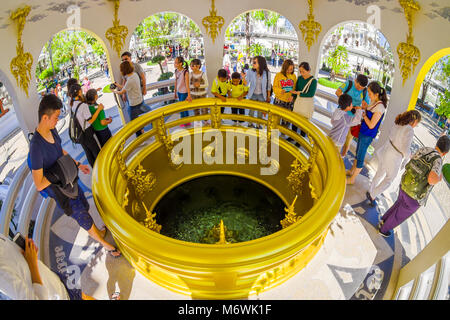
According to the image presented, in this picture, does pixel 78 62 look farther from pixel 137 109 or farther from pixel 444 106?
pixel 444 106

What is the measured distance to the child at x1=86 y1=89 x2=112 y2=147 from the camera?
13.9 ft

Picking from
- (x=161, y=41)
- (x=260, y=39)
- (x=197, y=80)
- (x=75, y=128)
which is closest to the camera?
(x=75, y=128)

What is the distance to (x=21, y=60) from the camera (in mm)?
4422

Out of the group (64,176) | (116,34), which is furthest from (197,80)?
(64,176)

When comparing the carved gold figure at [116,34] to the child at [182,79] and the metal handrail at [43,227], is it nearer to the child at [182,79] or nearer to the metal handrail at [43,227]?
the child at [182,79]

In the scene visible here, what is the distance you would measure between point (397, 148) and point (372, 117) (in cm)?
59

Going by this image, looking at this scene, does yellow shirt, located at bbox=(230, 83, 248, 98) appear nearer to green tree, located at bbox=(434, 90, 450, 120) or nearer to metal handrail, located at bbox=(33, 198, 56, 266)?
metal handrail, located at bbox=(33, 198, 56, 266)

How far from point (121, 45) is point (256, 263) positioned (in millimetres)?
5612

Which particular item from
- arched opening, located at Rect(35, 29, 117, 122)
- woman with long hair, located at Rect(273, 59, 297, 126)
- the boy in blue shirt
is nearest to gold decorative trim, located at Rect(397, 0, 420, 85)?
the boy in blue shirt

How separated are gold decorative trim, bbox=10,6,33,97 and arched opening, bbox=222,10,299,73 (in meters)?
6.29

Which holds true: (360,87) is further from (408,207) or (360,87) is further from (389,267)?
(389,267)

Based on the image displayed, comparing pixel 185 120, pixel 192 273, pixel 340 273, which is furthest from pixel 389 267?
pixel 185 120

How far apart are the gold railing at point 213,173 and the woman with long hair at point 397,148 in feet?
3.31

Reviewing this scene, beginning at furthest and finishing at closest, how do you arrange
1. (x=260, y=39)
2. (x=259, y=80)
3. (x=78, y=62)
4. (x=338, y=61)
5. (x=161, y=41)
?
1. (x=260, y=39)
2. (x=78, y=62)
3. (x=161, y=41)
4. (x=338, y=61)
5. (x=259, y=80)
